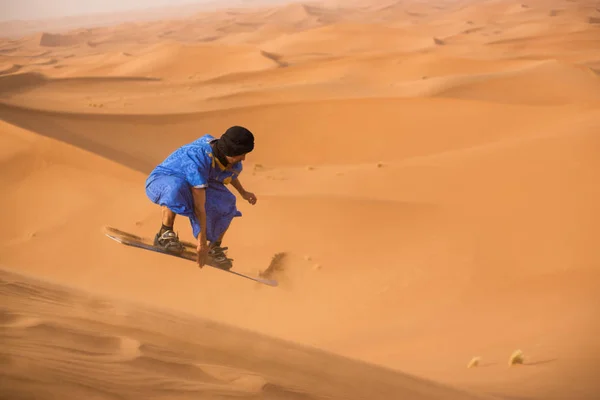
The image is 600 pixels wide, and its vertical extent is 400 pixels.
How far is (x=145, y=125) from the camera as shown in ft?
38.7

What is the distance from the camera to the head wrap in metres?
3.53

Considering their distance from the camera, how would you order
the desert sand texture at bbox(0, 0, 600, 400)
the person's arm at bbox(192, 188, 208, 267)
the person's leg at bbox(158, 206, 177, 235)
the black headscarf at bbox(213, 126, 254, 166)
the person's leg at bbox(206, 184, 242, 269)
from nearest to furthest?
the desert sand texture at bbox(0, 0, 600, 400)
the black headscarf at bbox(213, 126, 254, 166)
the person's arm at bbox(192, 188, 208, 267)
the person's leg at bbox(158, 206, 177, 235)
the person's leg at bbox(206, 184, 242, 269)

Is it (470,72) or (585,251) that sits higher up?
(585,251)

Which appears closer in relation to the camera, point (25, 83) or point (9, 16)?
point (25, 83)

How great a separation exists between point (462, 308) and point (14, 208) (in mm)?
5916

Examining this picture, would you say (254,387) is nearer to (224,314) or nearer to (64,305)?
(64,305)

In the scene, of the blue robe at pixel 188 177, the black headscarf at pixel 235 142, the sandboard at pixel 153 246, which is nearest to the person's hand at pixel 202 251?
the blue robe at pixel 188 177

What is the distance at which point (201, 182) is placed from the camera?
3.64 meters

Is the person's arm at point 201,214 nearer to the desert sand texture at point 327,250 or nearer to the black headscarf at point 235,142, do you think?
the black headscarf at point 235,142

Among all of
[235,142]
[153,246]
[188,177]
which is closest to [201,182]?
[188,177]

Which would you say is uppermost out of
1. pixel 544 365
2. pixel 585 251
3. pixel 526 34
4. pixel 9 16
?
pixel 544 365

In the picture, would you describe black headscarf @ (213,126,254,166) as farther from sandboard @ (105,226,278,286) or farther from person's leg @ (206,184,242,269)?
sandboard @ (105,226,278,286)

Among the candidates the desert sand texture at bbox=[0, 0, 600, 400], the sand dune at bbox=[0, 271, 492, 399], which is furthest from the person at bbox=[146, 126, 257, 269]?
the sand dune at bbox=[0, 271, 492, 399]

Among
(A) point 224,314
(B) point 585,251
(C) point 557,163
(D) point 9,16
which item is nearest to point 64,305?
(A) point 224,314
